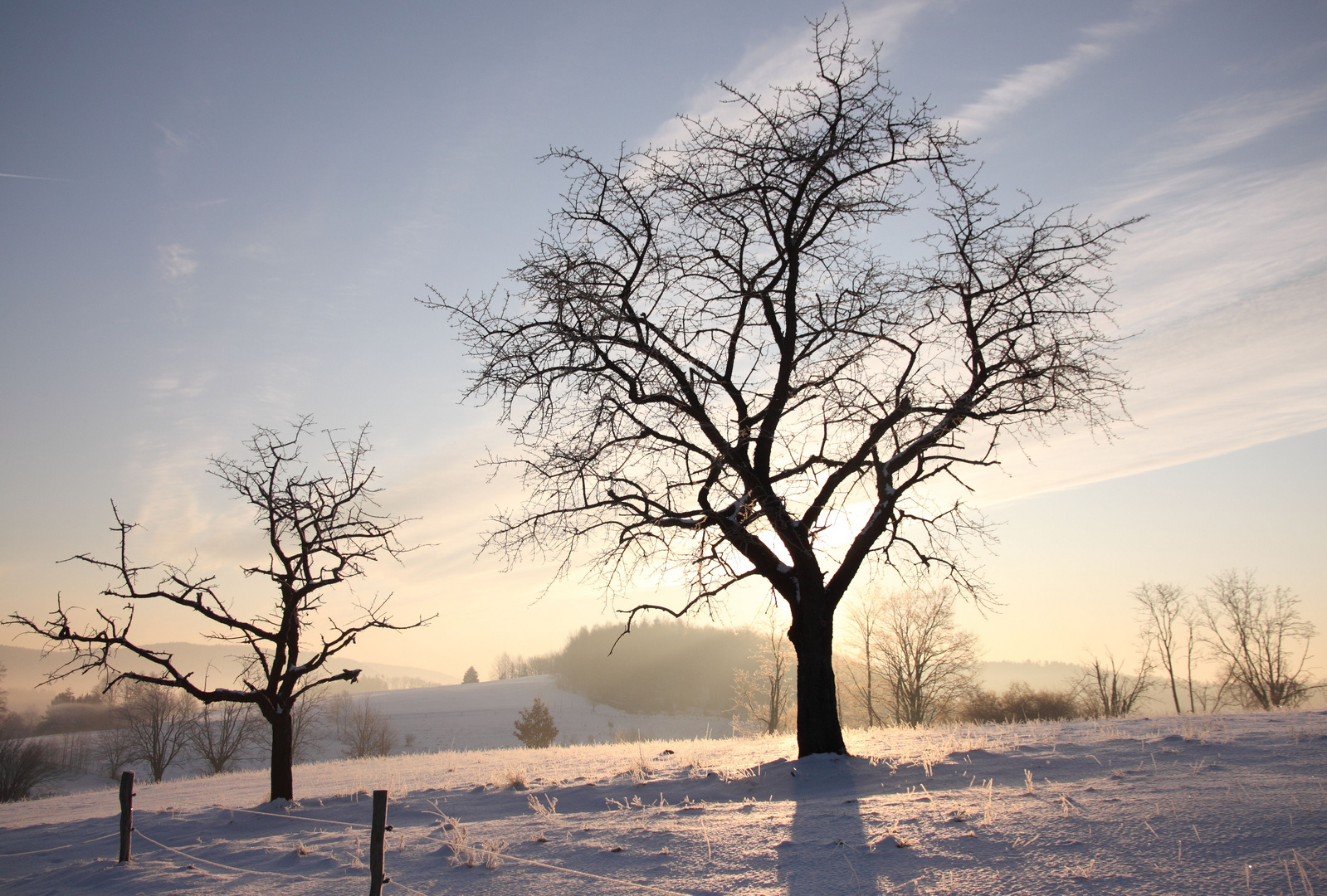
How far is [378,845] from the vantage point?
5617mm

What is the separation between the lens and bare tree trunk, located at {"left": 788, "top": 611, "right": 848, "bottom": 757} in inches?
376

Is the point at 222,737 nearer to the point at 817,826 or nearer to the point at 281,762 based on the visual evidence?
the point at 281,762

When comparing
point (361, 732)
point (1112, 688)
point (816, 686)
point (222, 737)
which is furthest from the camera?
point (361, 732)

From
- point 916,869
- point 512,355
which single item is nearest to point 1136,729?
point 916,869

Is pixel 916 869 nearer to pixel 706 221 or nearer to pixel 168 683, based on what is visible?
pixel 706 221

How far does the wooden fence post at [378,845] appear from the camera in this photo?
5410 mm

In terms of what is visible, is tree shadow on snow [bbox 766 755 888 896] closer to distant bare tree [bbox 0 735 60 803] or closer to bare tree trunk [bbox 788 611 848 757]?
bare tree trunk [bbox 788 611 848 757]

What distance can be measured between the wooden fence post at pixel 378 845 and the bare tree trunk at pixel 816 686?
576 centimetres

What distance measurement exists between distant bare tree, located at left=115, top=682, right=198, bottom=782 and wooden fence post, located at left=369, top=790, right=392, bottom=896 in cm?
5328

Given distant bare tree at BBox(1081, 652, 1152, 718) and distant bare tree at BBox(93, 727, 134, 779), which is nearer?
distant bare tree at BBox(1081, 652, 1152, 718)

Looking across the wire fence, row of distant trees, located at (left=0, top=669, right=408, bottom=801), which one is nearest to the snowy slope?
row of distant trees, located at (left=0, top=669, right=408, bottom=801)

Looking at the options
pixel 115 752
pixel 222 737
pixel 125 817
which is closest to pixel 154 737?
pixel 222 737

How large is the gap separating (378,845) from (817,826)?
3.74 meters

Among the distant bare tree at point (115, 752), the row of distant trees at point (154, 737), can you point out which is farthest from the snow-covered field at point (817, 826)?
the distant bare tree at point (115, 752)
